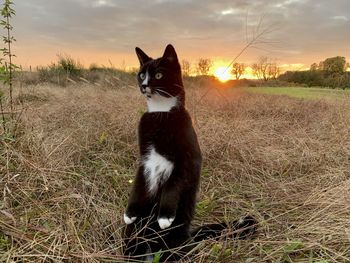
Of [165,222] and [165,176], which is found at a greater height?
[165,176]

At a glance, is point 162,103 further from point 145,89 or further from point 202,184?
point 202,184

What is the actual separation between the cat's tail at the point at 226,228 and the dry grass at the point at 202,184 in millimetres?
68

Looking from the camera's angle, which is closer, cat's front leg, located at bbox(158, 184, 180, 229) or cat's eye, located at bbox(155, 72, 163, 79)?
cat's front leg, located at bbox(158, 184, 180, 229)

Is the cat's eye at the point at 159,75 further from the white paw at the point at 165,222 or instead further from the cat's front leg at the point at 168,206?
the white paw at the point at 165,222

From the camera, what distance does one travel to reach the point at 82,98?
580cm

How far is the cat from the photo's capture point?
1.90 meters

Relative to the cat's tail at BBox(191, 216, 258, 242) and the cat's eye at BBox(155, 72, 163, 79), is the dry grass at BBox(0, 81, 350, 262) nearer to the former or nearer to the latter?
the cat's tail at BBox(191, 216, 258, 242)

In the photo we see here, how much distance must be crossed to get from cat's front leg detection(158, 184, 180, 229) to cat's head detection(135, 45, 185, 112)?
1.60 ft

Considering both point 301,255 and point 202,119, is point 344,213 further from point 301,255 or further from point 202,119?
point 202,119

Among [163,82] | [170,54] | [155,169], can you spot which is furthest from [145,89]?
[155,169]

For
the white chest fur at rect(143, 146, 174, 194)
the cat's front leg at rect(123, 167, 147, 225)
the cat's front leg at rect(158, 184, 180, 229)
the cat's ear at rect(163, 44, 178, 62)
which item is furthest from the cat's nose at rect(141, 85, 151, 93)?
the cat's front leg at rect(158, 184, 180, 229)

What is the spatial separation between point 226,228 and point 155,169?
600 mm

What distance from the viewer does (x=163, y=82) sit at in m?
2.04

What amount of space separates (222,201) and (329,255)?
3.26 ft
